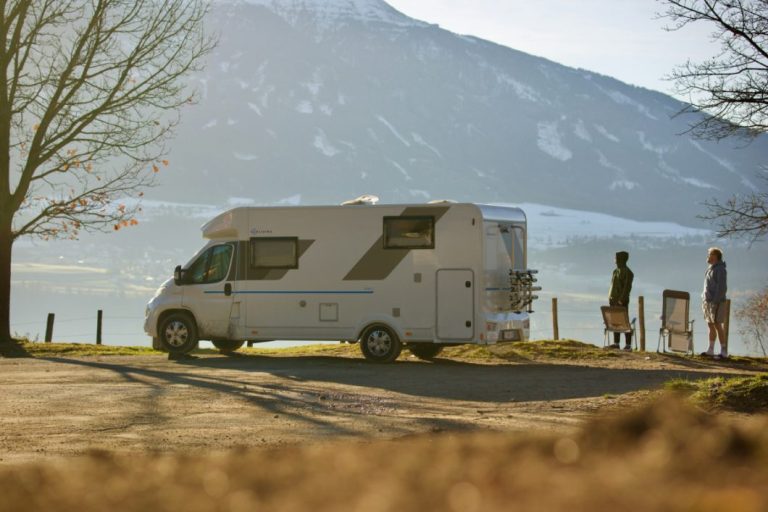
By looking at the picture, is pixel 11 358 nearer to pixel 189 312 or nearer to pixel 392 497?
pixel 189 312

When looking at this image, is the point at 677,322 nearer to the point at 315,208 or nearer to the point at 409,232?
the point at 409,232

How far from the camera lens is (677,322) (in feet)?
72.1

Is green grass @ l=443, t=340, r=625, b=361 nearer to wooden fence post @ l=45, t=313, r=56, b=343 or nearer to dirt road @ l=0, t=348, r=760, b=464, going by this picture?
dirt road @ l=0, t=348, r=760, b=464

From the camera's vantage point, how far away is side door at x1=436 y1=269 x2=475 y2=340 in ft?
64.4

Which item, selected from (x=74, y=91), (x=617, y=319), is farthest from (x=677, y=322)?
(x=74, y=91)

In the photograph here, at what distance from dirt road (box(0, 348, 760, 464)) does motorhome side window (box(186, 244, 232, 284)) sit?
1.50 metres

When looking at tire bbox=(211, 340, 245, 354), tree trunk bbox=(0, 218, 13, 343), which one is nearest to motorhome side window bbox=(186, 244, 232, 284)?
tire bbox=(211, 340, 245, 354)

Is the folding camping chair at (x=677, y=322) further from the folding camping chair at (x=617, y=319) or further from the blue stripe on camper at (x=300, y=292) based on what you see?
the blue stripe on camper at (x=300, y=292)

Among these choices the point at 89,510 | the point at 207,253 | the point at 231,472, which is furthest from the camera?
the point at 207,253

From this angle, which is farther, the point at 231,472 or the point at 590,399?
the point at 590,399

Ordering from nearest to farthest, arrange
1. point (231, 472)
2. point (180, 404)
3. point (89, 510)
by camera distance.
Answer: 1. point (89, 510)
2. point (231, 472)
3. point (180, 404)

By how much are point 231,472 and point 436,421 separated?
8.35 metres

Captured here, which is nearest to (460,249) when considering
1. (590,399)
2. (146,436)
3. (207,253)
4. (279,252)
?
(279,252)

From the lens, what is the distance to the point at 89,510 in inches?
63.2
